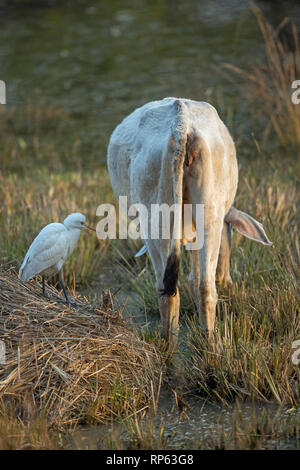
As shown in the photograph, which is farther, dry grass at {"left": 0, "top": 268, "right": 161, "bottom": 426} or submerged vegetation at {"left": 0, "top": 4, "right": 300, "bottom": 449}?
dry grass at {"left": 0, "top": 268, "right": 161, "bottom": 426}

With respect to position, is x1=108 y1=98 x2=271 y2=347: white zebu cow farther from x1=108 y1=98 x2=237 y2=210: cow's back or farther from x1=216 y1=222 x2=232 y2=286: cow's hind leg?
x1=216 y1=222 x2=232 y2=286: cow's hind leg

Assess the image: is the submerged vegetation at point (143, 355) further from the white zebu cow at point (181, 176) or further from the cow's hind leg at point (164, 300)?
the white zebu cow at point (181, 176)

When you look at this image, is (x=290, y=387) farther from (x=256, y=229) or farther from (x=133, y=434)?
(x=256, y=229)

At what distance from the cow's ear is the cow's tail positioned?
982mm

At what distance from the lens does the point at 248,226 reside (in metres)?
4.94

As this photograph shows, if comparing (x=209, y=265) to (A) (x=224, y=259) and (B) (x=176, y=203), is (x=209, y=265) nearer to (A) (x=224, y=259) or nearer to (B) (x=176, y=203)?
(B) (x=176, y=203)

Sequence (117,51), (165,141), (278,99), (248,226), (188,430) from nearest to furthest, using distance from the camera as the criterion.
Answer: (188,430) < (165,141) < (248,226) < (278,99) < (117,51)

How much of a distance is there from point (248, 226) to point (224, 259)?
0.85 feet

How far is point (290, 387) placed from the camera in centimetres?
395

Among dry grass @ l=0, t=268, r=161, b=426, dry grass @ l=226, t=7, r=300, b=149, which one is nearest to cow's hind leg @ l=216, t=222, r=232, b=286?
dry grass @ l=0, t=268, r=161, b=426

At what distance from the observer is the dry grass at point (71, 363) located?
12.6ft

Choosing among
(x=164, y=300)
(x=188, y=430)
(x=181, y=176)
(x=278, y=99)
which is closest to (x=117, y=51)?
(x=278, y=99)

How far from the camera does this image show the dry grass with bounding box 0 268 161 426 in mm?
3848
